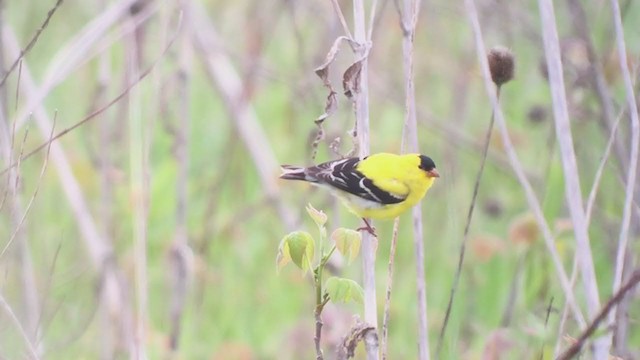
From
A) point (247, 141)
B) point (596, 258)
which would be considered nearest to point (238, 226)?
point (247, 141)

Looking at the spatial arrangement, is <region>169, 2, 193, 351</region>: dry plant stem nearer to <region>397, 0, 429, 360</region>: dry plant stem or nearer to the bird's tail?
the bird's tail

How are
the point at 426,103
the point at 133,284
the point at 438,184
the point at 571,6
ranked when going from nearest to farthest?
the point at 571,6
the point at 133,284
the point at 438,184
the point at 426,103

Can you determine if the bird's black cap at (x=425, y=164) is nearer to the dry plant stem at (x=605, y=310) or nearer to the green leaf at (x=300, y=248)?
the green leaf at (x=300, y=248)

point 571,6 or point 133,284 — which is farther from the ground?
point 571,6

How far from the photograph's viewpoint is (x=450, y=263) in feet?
12.6

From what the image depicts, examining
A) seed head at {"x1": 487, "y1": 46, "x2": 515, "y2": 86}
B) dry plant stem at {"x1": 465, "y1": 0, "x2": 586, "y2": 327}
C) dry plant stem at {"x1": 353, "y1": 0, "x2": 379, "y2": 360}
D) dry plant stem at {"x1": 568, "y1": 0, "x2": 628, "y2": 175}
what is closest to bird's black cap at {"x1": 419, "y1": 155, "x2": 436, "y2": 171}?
dry plant stem at {"x1": 568, "y1": 0, "x2": 628, "y2": 175}

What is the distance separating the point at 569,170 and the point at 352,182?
87 cm

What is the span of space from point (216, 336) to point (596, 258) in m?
1.35

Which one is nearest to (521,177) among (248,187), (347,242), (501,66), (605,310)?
(501,66)

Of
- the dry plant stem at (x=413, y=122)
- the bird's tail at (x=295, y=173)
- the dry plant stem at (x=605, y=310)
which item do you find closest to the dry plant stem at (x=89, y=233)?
the bird's tail at (x=295, y=173)

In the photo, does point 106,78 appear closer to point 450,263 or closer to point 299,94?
point 299,94

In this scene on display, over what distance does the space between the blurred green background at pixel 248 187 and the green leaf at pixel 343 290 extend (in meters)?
0.53

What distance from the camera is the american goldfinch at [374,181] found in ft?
8.83

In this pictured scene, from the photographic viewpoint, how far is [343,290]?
1606 mm
